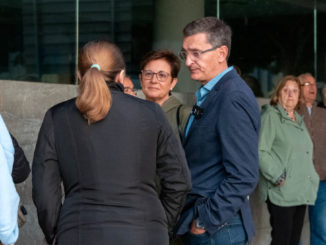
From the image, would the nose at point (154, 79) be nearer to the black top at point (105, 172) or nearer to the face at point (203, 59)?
the face at point (203, 59)

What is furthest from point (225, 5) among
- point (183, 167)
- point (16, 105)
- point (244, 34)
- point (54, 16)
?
point (183, 167)

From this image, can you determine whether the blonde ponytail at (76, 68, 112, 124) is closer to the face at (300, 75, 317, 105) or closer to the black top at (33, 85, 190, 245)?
the black top at (33, 85, 190, 245)

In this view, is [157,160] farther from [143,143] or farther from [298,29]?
[298,29]

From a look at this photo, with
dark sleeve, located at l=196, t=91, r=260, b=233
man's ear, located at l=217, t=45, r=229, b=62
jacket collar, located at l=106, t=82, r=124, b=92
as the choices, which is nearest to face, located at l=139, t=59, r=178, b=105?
man's ear, located at l=217, t=45, r=229, b=62

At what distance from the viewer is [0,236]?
3.14m

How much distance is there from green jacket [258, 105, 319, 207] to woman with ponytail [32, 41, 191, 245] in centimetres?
280

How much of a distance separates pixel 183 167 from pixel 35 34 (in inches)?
120

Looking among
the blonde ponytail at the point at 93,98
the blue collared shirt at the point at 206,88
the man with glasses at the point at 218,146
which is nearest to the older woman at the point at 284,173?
the blue collared shirt at the point at 206,88

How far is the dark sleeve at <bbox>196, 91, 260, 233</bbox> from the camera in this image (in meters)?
3.09

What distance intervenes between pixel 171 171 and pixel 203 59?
0.68 metres

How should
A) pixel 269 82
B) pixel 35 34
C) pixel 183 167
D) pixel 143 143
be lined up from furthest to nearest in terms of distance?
1. pixel 269 82
2. pixel 35 34
3. pixel 183 167
4. pixel 143 143

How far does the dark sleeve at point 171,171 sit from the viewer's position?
2.83 m

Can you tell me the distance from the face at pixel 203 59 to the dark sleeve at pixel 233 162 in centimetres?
25

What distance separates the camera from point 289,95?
19.4 feet
